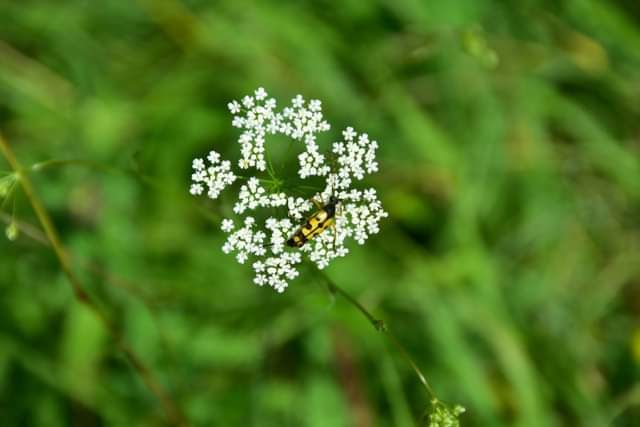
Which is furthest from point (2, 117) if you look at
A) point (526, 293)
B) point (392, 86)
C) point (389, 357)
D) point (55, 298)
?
point (526, 293)

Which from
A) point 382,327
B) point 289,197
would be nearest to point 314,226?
point 289,197

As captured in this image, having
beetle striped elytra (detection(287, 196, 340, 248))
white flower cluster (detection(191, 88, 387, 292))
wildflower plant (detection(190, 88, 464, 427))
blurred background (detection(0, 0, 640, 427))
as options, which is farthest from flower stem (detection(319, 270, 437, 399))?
blurred background (detection(0, 0, 640, 427))

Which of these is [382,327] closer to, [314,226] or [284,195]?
[314,226]

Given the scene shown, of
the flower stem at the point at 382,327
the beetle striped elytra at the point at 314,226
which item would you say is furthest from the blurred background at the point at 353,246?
the beetle striped elytra at the point at 314,226

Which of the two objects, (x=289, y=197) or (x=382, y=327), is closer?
(x=382, y=327)

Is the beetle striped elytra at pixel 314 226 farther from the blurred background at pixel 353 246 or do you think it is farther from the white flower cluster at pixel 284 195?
the blurred background at pixel 353 246

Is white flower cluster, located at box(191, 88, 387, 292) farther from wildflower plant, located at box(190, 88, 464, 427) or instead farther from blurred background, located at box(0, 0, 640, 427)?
blurred background, located at box(0, 0, 640, 427)

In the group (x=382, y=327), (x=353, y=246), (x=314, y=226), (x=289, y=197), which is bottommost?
(x=382, y=327)
